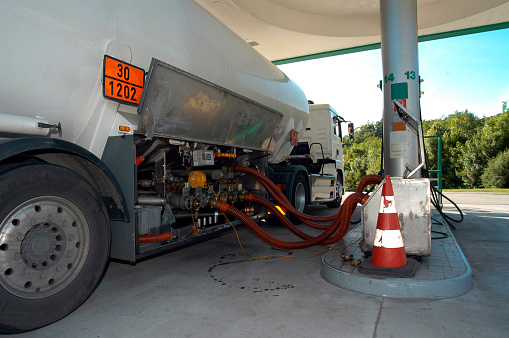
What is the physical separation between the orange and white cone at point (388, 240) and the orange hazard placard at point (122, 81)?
107 inches

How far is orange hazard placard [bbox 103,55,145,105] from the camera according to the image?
3.08 metres

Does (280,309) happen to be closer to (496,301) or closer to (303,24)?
(496,301)

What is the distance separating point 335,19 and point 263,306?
32.4 feet

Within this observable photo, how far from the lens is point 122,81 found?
10.6ft

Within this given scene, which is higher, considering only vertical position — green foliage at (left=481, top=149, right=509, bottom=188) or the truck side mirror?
the truck side mirror

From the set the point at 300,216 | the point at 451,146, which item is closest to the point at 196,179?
the point at 300,216

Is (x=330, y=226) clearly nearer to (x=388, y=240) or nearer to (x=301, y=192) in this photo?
(x=388, y=240)

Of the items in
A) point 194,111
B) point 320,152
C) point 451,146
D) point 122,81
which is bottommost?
point 320,152

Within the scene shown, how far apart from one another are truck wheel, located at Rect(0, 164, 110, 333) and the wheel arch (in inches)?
6.7

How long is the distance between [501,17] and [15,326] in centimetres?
1360

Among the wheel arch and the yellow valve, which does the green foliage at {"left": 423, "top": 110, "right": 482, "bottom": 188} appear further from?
the wheel arch

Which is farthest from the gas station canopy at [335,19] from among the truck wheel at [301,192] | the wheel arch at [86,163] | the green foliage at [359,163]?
the green foliage at [359,163]

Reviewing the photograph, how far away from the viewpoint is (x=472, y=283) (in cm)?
356

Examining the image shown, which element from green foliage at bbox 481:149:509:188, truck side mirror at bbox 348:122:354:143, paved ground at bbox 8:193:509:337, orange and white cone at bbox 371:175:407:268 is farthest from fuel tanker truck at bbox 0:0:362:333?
green foliage at bbox 481:149:509:188
